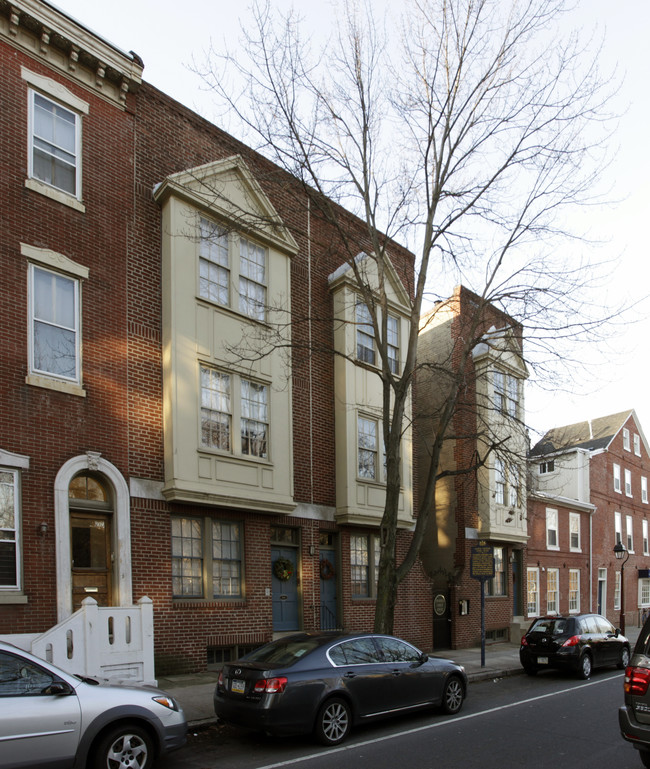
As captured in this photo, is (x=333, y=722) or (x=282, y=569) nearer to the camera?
(x=333, y=722)

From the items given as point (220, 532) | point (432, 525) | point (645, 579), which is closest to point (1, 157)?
point (220, 532)

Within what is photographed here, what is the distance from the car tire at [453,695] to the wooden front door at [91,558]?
232 inches

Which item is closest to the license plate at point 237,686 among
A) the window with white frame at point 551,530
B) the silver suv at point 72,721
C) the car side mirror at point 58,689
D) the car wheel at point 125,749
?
the silver suv at point 72,721

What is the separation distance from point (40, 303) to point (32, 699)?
7.59 meters

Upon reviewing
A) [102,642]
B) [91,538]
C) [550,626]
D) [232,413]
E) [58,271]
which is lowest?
[550,626]

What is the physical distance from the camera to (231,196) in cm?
1630

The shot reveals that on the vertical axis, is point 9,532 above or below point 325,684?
above

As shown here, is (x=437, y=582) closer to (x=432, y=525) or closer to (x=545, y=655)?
(x=432, y=525)

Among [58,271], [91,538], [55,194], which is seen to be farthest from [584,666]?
[55,194]

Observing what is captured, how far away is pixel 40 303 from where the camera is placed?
498 inches

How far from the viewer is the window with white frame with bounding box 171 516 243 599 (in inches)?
563

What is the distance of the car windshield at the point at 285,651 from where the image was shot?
962 cm

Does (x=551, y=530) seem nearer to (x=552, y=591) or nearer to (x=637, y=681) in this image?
(x=552, y=591)

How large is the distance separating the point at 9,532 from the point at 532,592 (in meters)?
20.5
